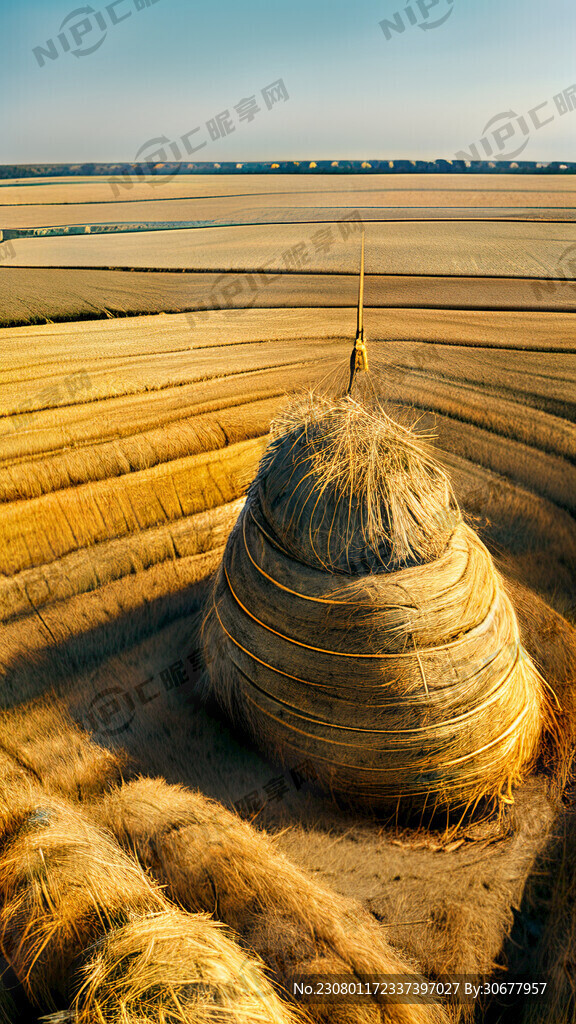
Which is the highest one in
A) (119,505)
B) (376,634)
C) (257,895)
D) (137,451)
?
(137,451)

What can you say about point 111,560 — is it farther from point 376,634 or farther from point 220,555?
point 376,634

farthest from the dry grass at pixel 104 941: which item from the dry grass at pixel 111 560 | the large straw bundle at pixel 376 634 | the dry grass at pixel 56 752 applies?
the dry grass at pixel 111 560

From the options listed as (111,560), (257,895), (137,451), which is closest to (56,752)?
(111,560)

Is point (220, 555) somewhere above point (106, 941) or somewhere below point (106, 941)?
above

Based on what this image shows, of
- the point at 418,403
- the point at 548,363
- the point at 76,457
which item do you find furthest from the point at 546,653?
the point at 76,457

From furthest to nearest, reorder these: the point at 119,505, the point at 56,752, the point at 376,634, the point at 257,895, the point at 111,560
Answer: the point at 119,505
the point at 111,560
the point at 56,752
the point at 376,634
the point at 257,895

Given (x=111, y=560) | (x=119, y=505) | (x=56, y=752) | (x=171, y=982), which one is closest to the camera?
(x=171, y=982)

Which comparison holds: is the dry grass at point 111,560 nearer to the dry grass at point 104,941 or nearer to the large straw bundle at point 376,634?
the large straw bundle at point 376,634
